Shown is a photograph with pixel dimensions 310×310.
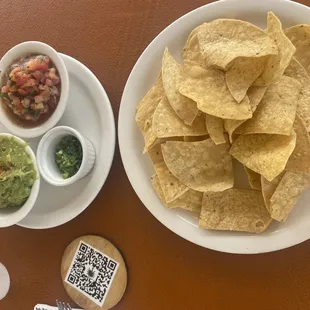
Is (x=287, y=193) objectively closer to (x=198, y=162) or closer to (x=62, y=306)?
(x=198, y=162)

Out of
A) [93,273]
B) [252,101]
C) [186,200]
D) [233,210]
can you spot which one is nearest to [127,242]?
[93,273]

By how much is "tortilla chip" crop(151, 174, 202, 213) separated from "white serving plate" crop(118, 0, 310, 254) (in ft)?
0.12

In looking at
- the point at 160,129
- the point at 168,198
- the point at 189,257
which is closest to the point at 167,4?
Result: the point at 160,129

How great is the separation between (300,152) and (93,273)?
75cm

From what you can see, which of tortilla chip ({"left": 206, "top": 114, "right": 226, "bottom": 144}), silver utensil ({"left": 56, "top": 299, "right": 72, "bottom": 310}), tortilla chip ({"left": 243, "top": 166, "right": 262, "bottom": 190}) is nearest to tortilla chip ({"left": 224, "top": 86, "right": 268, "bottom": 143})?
tortilla chip ({"left": 206, "top": 114, "right": 226, "bottom": 144})

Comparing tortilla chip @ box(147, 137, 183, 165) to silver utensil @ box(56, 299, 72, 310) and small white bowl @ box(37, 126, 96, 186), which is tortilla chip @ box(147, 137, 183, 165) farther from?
silver utensil @ box(56, 299, 72, 310)

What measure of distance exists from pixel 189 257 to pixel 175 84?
534 mm

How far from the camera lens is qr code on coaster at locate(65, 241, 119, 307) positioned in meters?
1.60

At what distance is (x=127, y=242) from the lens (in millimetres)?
1601

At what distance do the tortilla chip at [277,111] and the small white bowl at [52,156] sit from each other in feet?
1.48

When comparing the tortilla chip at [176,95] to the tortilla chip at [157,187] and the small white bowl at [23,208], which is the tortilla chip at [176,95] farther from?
the small white bowl at [23,208]

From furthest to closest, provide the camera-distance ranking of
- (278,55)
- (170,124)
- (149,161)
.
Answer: (149,161), (170,124), (278,55)

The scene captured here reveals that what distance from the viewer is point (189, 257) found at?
156cm

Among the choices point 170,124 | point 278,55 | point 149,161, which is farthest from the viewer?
point 149,161
